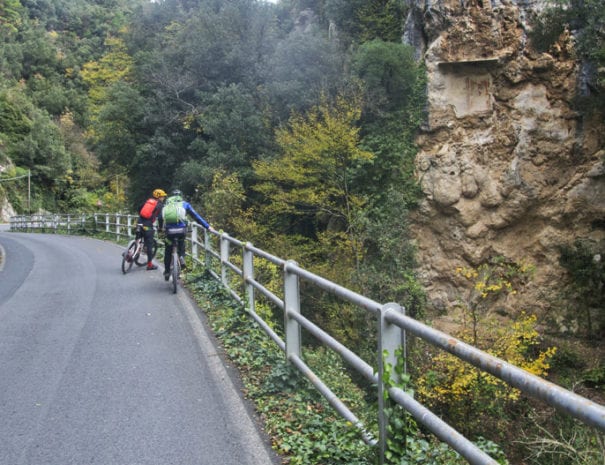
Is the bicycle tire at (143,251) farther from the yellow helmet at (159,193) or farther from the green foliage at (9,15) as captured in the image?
the green foliage at (9,15)

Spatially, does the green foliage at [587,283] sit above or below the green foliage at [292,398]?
below

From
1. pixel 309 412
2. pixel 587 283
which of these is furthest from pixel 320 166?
pixel 309 412

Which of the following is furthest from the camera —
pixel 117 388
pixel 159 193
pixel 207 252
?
pixel 159 193

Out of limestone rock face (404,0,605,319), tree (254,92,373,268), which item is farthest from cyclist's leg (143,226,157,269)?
limestone rock face (404,0,605,319)

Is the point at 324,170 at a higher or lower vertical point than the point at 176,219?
higher

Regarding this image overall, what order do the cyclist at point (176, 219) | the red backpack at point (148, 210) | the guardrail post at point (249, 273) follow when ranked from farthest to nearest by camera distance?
the red backpack at point (148, 210), the cyclist at point (176, 219), the guardrail post at point (249, 273)

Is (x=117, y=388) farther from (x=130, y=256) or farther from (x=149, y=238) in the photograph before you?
(x=130, y=256)

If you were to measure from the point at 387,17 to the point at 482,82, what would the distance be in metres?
7.39

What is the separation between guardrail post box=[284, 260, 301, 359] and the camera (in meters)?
5.21

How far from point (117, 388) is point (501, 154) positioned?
2218 cm

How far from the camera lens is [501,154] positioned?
24.1m

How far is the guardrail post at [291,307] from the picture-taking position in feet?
17.1

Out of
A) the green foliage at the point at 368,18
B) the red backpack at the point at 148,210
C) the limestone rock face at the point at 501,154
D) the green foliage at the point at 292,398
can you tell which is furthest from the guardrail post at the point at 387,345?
the green foliage at the point at 368,18

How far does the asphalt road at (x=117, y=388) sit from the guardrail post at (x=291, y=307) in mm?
711
